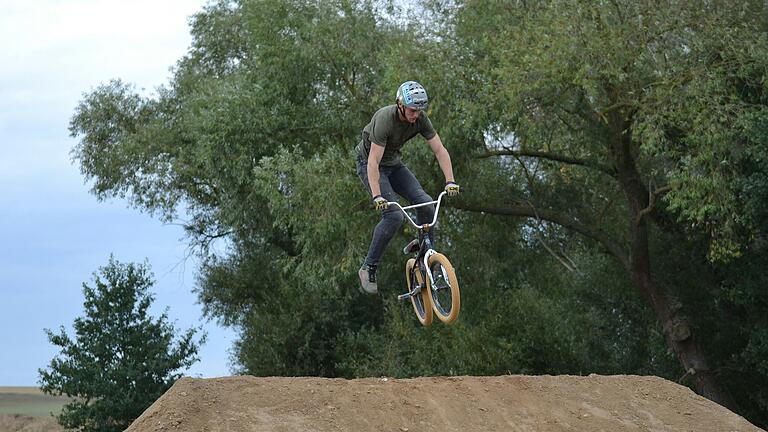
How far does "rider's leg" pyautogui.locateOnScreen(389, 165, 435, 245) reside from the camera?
12.1m

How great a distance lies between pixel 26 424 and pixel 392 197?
72.3 ft

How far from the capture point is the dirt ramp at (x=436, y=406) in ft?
39.1

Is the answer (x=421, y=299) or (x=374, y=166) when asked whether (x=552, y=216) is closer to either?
(x=421, y=299)

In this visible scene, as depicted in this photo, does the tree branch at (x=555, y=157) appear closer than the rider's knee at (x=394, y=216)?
No

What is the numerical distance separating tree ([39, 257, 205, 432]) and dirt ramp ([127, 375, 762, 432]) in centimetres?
1385

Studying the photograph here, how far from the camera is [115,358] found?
26438 mm

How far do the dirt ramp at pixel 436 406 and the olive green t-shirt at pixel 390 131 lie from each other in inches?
122

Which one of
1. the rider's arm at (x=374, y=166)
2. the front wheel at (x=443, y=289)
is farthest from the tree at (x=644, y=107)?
Result: the rider's arm at (x=374, y=166)

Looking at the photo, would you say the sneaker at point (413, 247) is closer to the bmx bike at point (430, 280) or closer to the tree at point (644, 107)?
the bmx bike at point (430, 280)

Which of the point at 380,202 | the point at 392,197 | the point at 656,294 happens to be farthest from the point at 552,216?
the point at 380,202

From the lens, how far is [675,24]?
20359 mm

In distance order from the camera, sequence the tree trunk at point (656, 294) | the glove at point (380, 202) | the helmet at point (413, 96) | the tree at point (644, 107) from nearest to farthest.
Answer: the helmet at point (413, 96) → the glove at point (380, 202) → the tree at point (644, 107) → the tree trunk at point (656, 294)

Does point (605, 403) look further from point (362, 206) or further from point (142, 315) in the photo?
point (142, 315)

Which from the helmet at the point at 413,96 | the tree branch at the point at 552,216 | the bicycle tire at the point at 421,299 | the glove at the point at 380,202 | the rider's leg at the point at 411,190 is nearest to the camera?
the helmet at the point at 413,96
